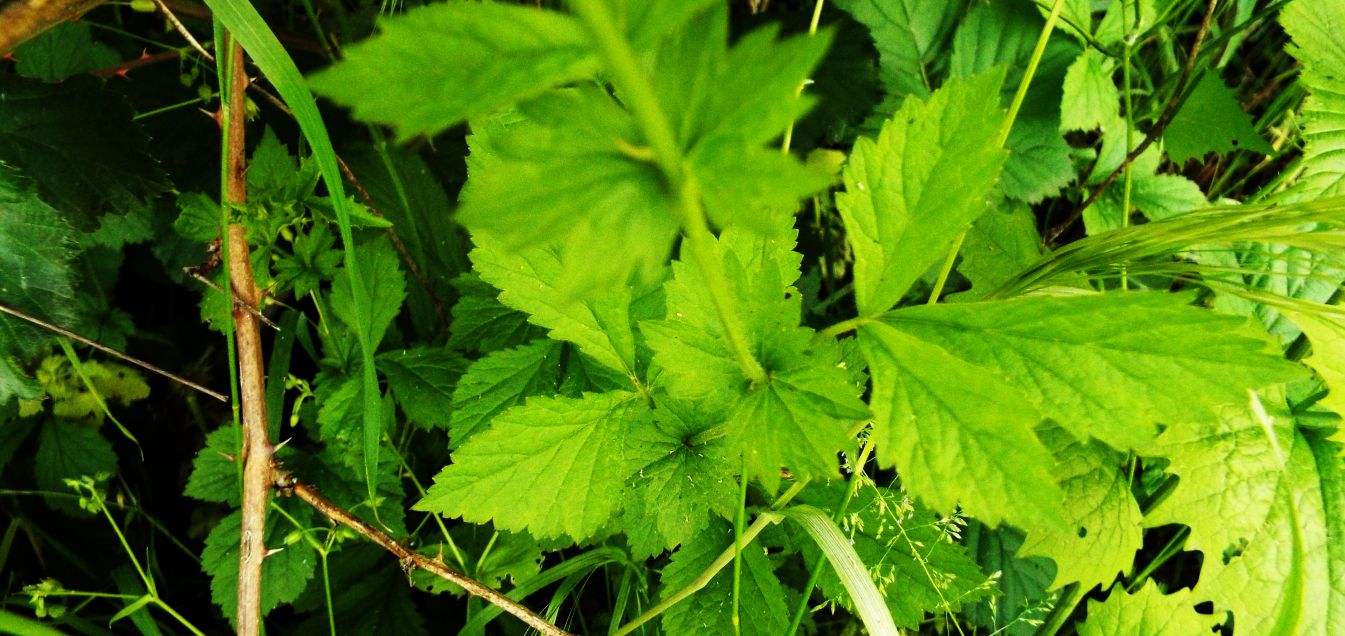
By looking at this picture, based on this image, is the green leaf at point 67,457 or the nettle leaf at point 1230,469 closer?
the nettle leaf at point 1230,469

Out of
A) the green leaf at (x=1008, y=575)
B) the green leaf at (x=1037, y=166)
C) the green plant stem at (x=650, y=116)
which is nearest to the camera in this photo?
the green plant stem at (x=650, y=116)

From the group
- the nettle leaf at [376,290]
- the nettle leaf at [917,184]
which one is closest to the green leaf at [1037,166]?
the nettle leaf at [917,184]

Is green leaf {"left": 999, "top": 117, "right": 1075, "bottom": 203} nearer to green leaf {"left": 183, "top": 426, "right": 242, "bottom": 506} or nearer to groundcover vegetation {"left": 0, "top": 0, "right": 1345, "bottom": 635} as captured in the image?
groundcover vegetation {"left": 0, "top": 0, "right": 1345, "bottom": 635}

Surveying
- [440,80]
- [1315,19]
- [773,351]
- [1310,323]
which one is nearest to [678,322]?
[773,351]

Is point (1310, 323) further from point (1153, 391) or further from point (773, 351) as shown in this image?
point (773, 351)

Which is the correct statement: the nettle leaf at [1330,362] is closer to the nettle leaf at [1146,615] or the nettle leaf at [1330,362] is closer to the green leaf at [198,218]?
the nettle leaf at [1146,615]

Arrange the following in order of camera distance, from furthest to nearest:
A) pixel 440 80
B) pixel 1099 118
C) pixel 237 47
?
pixel 1099 118, pixel 237 47, pixel 440 80

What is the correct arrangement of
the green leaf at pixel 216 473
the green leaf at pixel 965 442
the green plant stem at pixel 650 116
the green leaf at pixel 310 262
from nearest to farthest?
the green plant stem at pixel 650 116 < the green leaf at pixel 965 442 < the green leaf at pixel 310 262 < the green leaf at pixel 216 473
